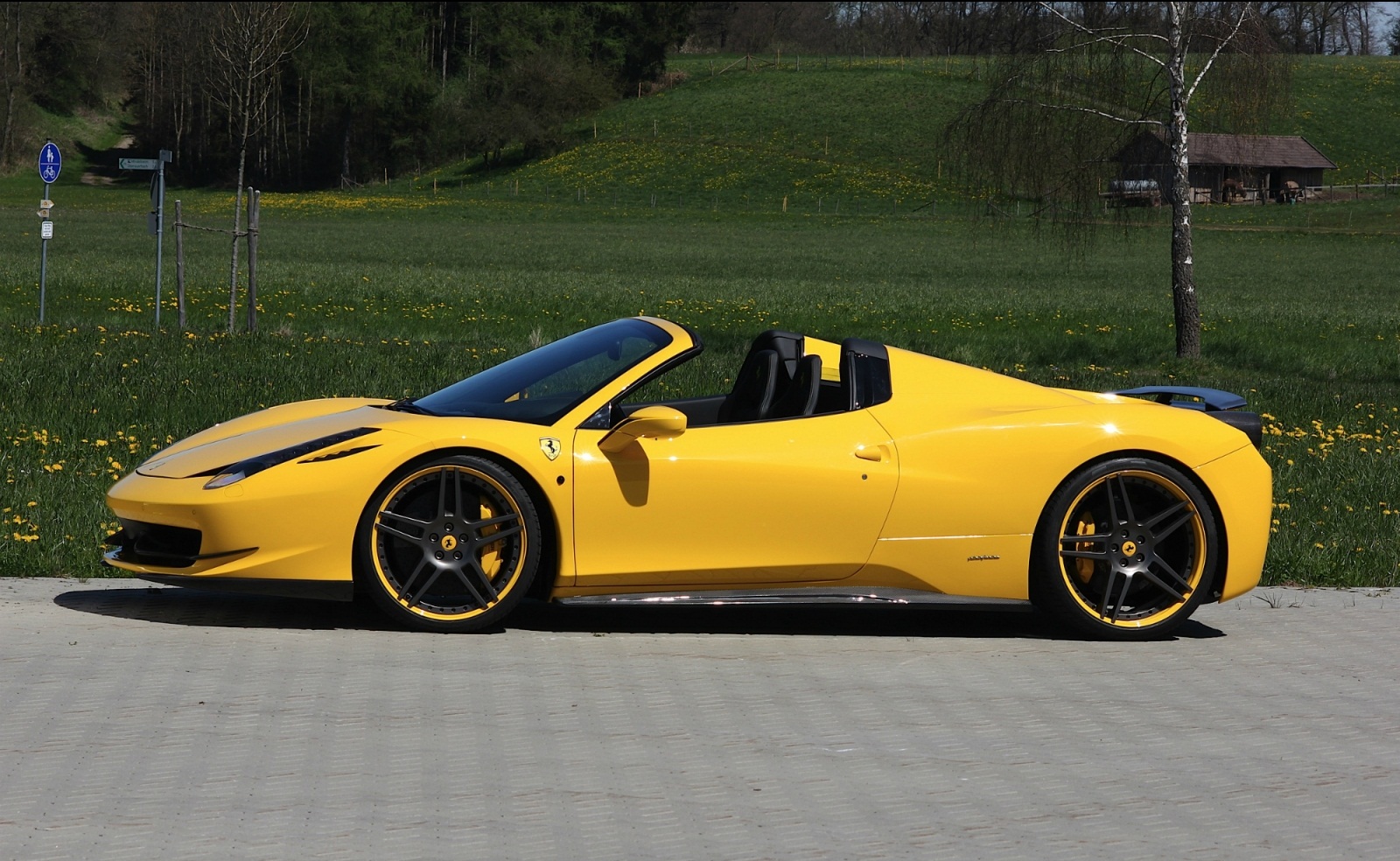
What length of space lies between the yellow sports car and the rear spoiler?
0.04 m

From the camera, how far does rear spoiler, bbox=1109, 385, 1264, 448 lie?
616cm

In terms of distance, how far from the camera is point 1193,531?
5.91 meters

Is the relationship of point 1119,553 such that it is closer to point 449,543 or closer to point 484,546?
point 484,546

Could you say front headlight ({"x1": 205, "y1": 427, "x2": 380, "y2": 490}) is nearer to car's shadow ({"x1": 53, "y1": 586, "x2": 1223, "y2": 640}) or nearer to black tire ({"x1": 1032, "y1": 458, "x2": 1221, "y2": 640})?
car's shadow ({"x1": 53, "y1": 586, "x2": 1223, "y2": 640})

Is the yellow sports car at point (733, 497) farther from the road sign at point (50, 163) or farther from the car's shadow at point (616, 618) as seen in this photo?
the road sign at point (50, 163)

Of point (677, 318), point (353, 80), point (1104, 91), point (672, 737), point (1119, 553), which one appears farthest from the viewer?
point (353, 80)

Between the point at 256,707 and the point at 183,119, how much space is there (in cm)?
10511

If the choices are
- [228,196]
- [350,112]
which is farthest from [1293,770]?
[350,112]

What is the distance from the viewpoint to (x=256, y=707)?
4496 millimetres

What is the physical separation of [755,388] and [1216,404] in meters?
1.93

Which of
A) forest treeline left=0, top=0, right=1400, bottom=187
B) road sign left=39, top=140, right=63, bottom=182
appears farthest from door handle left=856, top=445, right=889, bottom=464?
forest treeline left=0, top=0, right=1400, bottom=187

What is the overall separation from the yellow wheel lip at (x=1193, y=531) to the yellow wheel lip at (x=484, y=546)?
2030 mm

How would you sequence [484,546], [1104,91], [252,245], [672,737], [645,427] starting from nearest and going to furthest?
[672,737] → [645,427] → [484,546] → [252,245] → [1104,91]

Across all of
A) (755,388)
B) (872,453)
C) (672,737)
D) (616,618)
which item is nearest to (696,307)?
(755,388)
